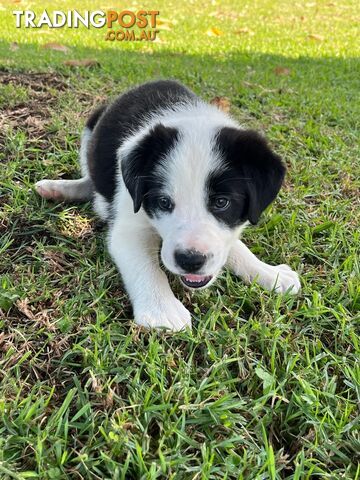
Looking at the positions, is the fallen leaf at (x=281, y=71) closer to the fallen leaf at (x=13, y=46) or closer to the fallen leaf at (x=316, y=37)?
the fallen leaf at (x=316, y=37)

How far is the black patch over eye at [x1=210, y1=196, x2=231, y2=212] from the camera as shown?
8.10ft

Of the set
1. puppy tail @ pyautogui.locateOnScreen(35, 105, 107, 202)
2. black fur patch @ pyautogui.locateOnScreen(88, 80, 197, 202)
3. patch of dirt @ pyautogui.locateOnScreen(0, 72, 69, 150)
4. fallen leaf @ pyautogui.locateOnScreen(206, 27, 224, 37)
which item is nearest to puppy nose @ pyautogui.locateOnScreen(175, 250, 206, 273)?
black fur patch @ pyautogui.locateOnScreen(88, 80, 197, 202)

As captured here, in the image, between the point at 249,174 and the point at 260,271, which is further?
the point at 260,271

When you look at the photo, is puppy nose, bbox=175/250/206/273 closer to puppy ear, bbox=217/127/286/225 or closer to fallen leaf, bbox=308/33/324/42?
puppy ear, bbox=217/127/286/225

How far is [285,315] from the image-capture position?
2.54 meters

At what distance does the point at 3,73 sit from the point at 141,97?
256cm

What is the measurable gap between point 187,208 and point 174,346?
65cm

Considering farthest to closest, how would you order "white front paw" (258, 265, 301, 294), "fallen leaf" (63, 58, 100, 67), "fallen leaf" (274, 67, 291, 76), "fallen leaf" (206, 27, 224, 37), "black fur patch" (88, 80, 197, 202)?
"fallen leaf" (206, 27, 224, 37), "fallen leaf" (274, 67, 291, 76), "fallen leaf" (63, 58, 100, 67), "black fur patch" (88, 80, 197, 202), "white front paw" (258, 265, 301, 294)

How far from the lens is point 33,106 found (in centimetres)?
455

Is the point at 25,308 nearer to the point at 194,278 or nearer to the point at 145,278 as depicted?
the point at 145,278

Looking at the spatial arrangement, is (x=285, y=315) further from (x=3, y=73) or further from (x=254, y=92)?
(x=3, y=73)

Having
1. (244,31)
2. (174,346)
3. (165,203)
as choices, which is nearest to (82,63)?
(165,203)

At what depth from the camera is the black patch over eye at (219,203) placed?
8.10ft

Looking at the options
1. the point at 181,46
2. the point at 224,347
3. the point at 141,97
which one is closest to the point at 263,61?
the point at 181,46
